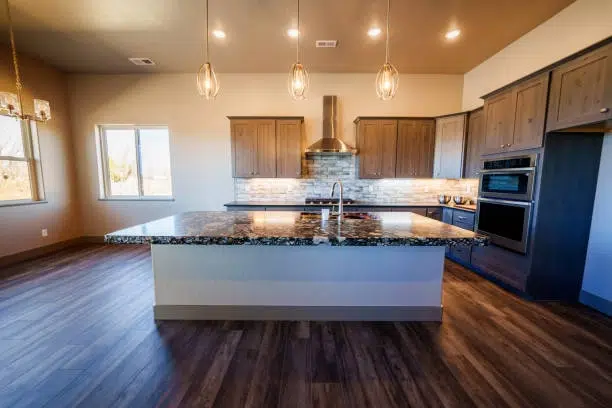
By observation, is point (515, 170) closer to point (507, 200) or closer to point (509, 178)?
point (509, 178)

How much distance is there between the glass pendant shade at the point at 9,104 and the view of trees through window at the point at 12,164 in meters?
1.81

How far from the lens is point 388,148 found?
4.36 m

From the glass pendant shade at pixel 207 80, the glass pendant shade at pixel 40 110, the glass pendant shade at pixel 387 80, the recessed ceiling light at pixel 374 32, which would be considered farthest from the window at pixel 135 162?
the glass pendant shade at pixel 387 80

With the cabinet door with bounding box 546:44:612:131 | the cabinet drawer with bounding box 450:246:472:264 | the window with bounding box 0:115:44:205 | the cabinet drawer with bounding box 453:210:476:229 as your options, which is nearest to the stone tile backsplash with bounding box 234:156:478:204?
the cabinet drawer with bounding box 453:210:476:229

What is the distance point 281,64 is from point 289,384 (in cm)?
442


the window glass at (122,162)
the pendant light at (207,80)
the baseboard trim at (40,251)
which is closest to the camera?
the pendant light at (207,80)

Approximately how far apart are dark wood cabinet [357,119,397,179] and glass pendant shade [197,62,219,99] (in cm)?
285

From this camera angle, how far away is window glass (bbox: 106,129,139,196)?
15.7 feet

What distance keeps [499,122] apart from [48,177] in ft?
22.9

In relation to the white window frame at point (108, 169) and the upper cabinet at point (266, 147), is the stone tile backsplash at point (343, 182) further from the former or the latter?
the white window frame at point (108, 169)

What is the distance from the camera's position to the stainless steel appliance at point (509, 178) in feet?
8.50

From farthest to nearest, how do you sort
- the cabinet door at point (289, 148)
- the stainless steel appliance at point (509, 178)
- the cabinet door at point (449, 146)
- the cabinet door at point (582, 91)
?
the cabinet door at point (289, 148)
the cabinet door at point (449, 146)
the stainless steel appliance at point (509, 178)
the cabinet door at point (582, 91)

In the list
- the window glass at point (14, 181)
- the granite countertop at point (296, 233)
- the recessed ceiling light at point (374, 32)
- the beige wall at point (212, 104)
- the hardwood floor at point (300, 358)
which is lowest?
the hardwood floor at point (300, 358)

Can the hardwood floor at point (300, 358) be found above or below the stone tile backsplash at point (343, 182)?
below
